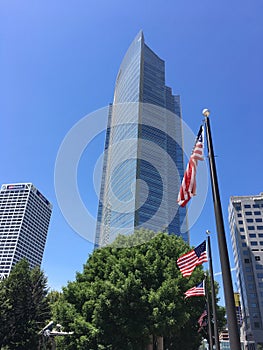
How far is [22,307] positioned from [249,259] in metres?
89.1

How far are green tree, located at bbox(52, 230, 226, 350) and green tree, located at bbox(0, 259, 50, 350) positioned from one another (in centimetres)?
1643

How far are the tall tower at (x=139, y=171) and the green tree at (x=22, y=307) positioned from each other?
1094 centimetres

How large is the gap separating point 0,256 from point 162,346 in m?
190

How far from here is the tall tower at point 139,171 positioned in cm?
1369

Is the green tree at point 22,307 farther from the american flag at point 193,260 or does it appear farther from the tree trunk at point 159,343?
the american flag at point 193,260

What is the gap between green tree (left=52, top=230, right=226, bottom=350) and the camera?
18547 mm

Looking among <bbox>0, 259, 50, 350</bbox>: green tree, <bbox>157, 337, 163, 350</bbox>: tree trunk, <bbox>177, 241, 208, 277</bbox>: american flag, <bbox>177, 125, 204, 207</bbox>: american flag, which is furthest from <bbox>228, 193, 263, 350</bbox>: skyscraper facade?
<bbox>177, 125, 204, 207</bbox>: american flag

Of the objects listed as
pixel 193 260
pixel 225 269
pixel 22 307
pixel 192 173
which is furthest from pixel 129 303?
pixel 22 307

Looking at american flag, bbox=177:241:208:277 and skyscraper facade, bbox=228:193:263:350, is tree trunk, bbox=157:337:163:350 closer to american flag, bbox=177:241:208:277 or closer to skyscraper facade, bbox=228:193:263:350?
american flag, bbox=177:241:208:277

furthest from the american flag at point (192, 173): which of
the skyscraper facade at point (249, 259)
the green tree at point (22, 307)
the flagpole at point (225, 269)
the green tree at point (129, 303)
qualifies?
the skyscraper facade at point (249, 259)

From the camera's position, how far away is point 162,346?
23.6 meters

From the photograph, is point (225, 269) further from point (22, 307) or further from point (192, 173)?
point (22, 307)

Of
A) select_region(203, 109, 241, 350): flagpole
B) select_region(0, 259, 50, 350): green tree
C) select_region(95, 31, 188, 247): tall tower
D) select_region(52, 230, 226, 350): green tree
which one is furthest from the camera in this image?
select_region(0, 259, 50, 350): green tree

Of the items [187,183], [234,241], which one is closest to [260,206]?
[234,241]
